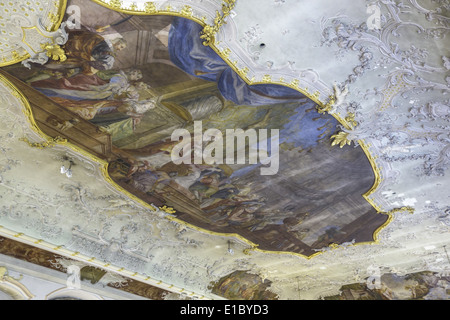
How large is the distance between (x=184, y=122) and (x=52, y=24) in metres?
3.13

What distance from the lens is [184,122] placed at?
24.5ft

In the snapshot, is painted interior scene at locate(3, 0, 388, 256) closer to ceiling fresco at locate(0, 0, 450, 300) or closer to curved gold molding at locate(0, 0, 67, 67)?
ceiling fresco at locate(0, 0, 450, 300)

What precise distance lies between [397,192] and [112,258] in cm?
934

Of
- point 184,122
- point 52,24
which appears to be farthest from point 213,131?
point 52,24

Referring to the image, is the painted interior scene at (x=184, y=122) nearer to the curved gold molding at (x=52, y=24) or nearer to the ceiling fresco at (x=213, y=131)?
the ceiling fresco at (x=213, y=131)

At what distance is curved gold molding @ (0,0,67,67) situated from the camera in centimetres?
516

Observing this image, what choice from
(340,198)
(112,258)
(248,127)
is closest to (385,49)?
(248,127)

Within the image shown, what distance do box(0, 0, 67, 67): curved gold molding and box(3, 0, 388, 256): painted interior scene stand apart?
18cm

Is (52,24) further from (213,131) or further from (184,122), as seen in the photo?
(213,131)

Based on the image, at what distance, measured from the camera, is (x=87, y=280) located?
1101cm

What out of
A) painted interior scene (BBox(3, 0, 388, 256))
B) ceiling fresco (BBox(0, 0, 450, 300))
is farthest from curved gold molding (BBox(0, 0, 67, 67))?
painted interior scene (BBox(3, 0, 388, 256))
